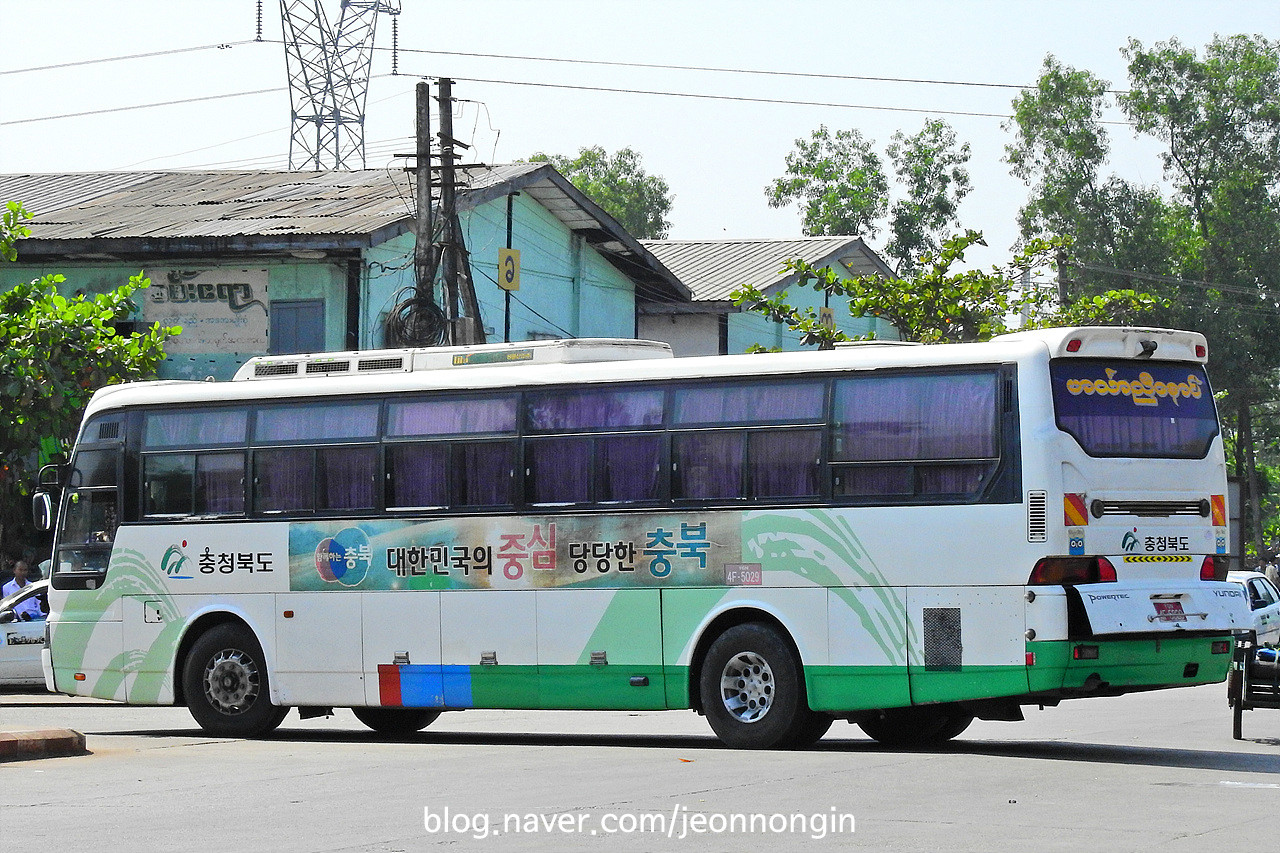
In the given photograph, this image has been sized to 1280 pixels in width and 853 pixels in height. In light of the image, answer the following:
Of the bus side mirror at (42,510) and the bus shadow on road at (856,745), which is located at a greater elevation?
the bus side mirror at (42,510)

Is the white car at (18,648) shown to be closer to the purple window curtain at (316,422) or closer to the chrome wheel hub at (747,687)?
the purple window curtain at (316,422)

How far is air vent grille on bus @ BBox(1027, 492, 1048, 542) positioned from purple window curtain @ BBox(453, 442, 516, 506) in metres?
4.37

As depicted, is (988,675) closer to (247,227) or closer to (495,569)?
(495,569)

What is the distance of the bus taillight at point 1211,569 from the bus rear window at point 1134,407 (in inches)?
30.3

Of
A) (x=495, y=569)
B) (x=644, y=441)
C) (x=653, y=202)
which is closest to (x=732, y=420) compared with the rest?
→ (x=644, y=441)

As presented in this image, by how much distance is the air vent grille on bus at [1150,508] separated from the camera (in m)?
12.9

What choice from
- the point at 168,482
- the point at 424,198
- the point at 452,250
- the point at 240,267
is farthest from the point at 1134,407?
the point at 240,267

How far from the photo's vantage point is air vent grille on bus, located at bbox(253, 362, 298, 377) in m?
16.7

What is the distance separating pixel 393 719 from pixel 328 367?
3.32 meters

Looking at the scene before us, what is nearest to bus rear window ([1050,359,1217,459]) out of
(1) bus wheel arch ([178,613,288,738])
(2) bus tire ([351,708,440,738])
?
(2) bus tire ([351,708,440,738])

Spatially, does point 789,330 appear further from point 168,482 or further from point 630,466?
point 630,466

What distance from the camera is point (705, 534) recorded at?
14.2 metres

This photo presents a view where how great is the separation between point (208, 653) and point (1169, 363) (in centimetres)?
864

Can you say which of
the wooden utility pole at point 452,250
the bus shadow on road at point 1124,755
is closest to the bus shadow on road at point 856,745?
the bus shadow on road at point 1124,755
